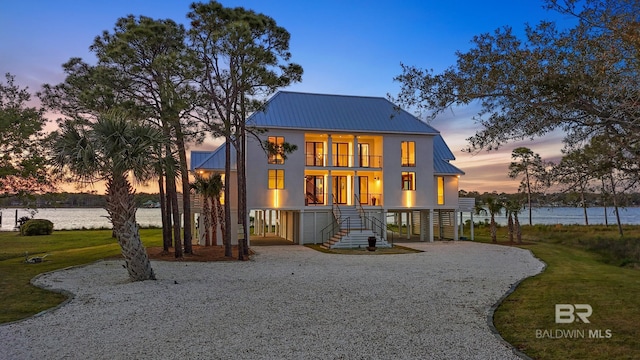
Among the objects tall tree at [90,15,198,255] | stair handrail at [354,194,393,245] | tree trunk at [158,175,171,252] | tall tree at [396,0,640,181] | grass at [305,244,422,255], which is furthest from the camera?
stair handrail at [354,194,393,245]

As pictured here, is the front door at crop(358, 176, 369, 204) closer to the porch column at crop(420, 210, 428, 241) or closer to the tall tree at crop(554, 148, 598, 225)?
the porch column at crop(420, 210, 428, 241)

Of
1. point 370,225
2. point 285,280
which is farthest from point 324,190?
point 285,280

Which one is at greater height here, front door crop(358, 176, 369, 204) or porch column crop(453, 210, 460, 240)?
front door crop(358, 176, 369, 204)

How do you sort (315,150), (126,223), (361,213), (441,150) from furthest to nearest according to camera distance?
(441,150)
(315,150)
(361,213)
(126,223)

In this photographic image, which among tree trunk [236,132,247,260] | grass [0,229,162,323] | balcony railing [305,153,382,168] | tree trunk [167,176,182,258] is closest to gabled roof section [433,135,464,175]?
balcony railing [305,153,382,168]

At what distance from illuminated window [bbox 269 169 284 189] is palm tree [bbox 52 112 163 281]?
47.4 ft

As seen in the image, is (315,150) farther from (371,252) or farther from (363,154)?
(371,252)

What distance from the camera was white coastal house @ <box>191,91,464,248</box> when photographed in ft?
93.1

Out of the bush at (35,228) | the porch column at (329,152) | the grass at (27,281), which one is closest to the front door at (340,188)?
the porch column at (329,152)

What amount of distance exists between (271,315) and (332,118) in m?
21.7

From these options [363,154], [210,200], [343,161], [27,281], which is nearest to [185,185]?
[210,200]

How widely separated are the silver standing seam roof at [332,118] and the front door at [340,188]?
155 inches

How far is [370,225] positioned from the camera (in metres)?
29.5

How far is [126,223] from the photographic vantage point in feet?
46.2
